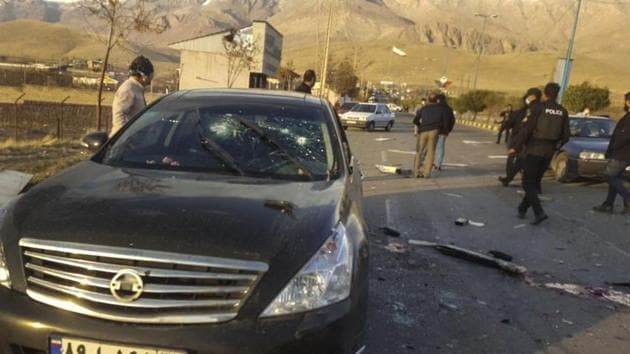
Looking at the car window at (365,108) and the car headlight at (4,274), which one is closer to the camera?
the car headlight at (4,274)

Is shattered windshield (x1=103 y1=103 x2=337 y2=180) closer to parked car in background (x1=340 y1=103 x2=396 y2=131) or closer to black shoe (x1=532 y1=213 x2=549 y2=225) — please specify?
black shoe (x1=532 y1=213 x2=549 y2=225)

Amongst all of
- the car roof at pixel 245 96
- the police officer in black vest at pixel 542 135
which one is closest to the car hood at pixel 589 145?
the police officer in black vest at pixel 542 135

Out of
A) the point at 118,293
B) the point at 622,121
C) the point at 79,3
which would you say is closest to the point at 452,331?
the point at 118,293

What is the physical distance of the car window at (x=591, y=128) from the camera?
13.6 metres

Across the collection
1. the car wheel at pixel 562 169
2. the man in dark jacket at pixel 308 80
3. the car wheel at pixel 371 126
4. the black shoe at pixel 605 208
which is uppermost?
the man in dark jacket at pixel 308 80

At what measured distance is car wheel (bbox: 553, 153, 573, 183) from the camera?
40.3ft

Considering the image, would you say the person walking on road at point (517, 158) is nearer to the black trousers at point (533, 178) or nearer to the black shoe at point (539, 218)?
the black trousers at point (533, 178)

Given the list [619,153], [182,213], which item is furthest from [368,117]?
[182,213]

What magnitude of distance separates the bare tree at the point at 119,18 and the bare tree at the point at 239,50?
20.0 meters

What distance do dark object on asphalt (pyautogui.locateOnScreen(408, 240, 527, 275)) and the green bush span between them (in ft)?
119

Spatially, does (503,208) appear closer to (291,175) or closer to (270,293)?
(291,175)

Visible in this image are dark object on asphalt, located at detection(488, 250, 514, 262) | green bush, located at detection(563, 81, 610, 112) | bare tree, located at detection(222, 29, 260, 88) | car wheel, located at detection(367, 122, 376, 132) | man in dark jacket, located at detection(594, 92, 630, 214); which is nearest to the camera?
dark object on asphalt, located at detection(488, 250, 514, 262)

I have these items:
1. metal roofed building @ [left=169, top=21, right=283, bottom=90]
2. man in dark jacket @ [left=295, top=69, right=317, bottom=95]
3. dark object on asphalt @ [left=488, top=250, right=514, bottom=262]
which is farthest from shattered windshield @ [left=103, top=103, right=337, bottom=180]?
metal roofed building @ [left=169, top=21, right=283, bottom=90]

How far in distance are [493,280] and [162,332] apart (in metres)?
3.89
